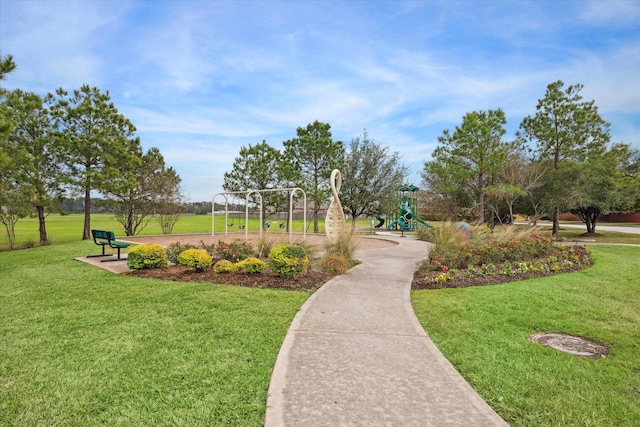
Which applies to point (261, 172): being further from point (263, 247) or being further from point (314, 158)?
point (263, 247)

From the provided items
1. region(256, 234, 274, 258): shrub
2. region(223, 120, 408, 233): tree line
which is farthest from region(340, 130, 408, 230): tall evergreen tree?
region(256, 234, 274, 258): shrub

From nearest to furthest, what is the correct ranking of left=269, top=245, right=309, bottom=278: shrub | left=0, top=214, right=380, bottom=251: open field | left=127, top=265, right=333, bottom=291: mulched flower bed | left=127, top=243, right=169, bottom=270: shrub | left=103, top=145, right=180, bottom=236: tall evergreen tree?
left=127, top=265, right=333, bottom=291: mulched flower bed, left=269, top=245, right=309, bottom=278: shrub, left=127, top=243, right=169, bottom=270: shrub, left=103, top=145, right=180, bottom=236: tall evergreen tree, left=0, top=214, right=380, bottom=251: open field

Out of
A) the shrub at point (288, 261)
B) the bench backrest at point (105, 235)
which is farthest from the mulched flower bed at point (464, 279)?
the bench backrest at point (105, 235)

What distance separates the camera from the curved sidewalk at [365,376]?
2389 millimetres

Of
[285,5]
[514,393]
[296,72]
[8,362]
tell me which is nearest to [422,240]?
[296,72]

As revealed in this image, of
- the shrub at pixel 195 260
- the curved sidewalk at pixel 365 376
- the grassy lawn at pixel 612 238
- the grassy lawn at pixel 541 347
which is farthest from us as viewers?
the grassy lawn at pixel 612 238

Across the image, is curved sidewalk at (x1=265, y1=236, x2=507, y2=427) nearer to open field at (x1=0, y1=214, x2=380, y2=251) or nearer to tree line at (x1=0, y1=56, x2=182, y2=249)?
open field at (x1=0, y1=214, x2=380, y2=251)

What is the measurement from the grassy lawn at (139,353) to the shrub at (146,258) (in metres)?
1.40

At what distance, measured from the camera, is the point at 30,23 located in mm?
8125

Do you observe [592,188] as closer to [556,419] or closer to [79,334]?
[556,419]

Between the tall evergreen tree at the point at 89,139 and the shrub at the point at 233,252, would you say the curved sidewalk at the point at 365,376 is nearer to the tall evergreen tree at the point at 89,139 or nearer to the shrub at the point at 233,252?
the shrub at the point at 233,252

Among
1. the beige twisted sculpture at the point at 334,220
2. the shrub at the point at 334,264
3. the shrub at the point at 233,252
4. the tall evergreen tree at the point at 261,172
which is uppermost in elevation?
the tall evergreen tree at the point at 261,172

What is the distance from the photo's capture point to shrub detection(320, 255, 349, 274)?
774 cm

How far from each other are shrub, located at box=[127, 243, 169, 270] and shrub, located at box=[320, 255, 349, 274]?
3.80 m
